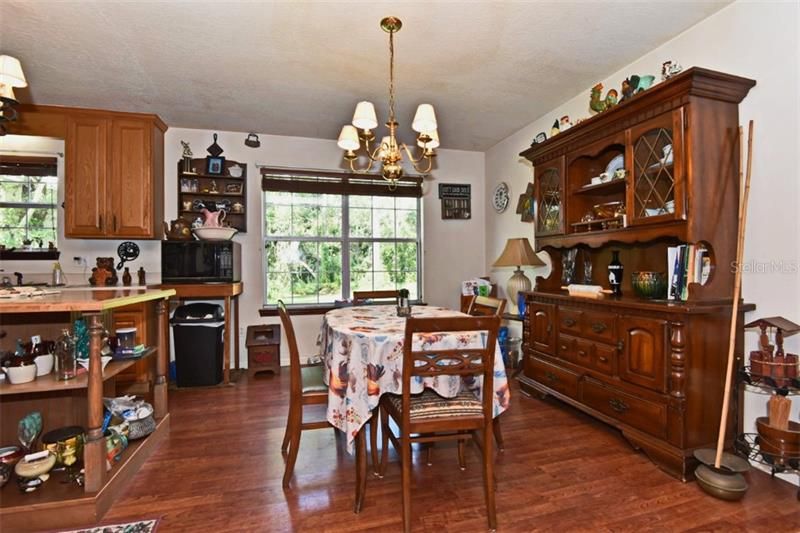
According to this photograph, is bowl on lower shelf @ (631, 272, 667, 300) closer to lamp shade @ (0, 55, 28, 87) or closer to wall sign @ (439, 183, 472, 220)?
wall sign @ (439, 183, 472, 220)

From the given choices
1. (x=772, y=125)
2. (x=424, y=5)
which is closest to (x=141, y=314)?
(x=424, y=5)

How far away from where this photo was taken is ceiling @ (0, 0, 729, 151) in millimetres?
2201

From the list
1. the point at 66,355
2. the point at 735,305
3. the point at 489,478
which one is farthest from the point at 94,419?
the point at 735,305

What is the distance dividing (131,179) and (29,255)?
1173 mm

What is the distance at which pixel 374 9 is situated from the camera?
7.13 feet

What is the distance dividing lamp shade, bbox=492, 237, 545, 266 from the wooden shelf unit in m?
2.80

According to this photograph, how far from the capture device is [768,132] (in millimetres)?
2061

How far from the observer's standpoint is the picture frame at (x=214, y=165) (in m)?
4.07

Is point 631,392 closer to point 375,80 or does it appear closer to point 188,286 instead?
point 375,80

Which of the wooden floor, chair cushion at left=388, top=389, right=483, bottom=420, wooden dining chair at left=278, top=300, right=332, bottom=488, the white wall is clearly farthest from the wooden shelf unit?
the white wall

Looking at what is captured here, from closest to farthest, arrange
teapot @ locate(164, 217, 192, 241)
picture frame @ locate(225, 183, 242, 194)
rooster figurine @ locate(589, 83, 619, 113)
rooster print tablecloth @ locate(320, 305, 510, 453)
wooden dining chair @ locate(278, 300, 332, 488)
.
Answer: rooster print tablecloth @ locate(320, 305, 510, 453)
wooden dining chair @ locate(278, 300, 332, 488)
rooster figurine @ locate(589, 83, 619, 113)
teapot @ locate(164, 217, 192, 241)
picture frame @ locate(225, 183, 242, 194)

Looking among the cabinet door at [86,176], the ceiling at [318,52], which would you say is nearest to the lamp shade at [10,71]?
the ceiling at [318,52]

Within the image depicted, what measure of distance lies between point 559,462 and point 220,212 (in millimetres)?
3637

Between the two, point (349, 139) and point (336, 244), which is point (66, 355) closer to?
point (349, 139)
